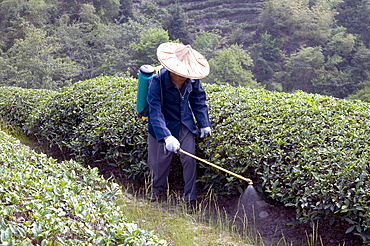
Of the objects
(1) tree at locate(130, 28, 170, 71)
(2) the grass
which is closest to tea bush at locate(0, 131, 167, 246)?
(2) the grass

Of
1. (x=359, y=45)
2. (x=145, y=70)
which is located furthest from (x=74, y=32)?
(x=145, y=70)

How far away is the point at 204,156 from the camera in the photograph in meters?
4.45

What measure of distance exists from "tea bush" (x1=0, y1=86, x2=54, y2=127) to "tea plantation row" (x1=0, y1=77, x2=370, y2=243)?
324 millimetres

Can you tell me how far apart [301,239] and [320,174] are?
30.2 inches

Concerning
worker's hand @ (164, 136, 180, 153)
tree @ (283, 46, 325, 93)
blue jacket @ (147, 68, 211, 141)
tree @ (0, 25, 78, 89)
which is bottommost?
tree @ (283, 46, 325, 93)

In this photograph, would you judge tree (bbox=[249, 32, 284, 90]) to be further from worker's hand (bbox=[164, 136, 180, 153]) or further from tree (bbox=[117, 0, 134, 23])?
worker's hand (bbox=[164, 136, 180, 153])

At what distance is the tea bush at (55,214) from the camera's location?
2117 mm

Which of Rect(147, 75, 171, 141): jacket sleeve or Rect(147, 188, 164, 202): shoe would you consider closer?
Rect(147, 75, 171, 141): jacket sleeve

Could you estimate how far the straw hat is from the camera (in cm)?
382

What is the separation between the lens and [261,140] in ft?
13.1

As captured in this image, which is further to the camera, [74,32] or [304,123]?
[74,32]

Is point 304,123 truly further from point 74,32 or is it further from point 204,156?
point 74,32

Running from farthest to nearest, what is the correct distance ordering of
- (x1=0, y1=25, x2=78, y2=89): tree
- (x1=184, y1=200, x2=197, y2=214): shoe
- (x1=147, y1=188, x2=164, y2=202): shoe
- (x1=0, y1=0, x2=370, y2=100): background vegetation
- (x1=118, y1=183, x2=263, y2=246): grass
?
(x1=0, y1=0, x2=370, y2=100): background vegetation
(x1=0, y1=25, x2=78, y2=89): tree
(x1=147, y1=188, x2=164, y2=202): shoe
(x1=184, y1=200, x2=197, y2=214): shoe
(x1=118, y1=183, x2=263, y2=246): grass

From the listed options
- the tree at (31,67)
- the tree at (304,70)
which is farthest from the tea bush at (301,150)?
the tree at (304,70)
